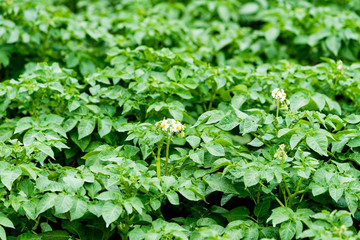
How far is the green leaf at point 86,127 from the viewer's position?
2787 mm

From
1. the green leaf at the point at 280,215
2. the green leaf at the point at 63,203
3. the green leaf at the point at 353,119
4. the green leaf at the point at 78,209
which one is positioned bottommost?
the green leaf at the point at 280,215

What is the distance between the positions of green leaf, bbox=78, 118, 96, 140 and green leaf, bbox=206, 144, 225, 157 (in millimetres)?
808

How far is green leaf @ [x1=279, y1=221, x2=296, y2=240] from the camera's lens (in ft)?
6.92

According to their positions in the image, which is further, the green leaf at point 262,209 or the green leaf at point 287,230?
the green leaf at point 262,209

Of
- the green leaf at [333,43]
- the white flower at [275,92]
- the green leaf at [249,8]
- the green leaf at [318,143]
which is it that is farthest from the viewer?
the green leaf at [249,8]

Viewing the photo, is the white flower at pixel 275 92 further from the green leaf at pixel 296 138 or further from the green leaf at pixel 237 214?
the green leaf at pixel 237 214

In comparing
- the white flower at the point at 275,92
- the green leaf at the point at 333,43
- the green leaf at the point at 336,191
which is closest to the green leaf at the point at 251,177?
the green leaf at the point at 336,191

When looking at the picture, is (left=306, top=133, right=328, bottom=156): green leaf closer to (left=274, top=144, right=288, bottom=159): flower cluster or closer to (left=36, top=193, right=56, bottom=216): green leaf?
(left=274, top=144, right=288, bottom=159): flower cluster

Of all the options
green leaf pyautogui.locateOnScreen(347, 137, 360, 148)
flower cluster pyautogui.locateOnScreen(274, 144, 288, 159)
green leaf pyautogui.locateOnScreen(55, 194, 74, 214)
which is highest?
flower cluster pyautogui.locateOnScreen(274, 144, 288, 159)

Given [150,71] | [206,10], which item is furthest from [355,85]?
[206,10]

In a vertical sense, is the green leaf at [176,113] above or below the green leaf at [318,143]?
below

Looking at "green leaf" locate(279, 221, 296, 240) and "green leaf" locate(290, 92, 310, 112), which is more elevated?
"green leaf" locate(290, 92, 310, 112)

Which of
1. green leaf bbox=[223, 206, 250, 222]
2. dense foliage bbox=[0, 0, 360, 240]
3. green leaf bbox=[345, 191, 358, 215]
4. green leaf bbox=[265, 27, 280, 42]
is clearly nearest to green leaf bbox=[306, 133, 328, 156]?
dense foliage bbox=[0, 0, 360, 240]

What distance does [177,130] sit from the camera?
7.66 feet
